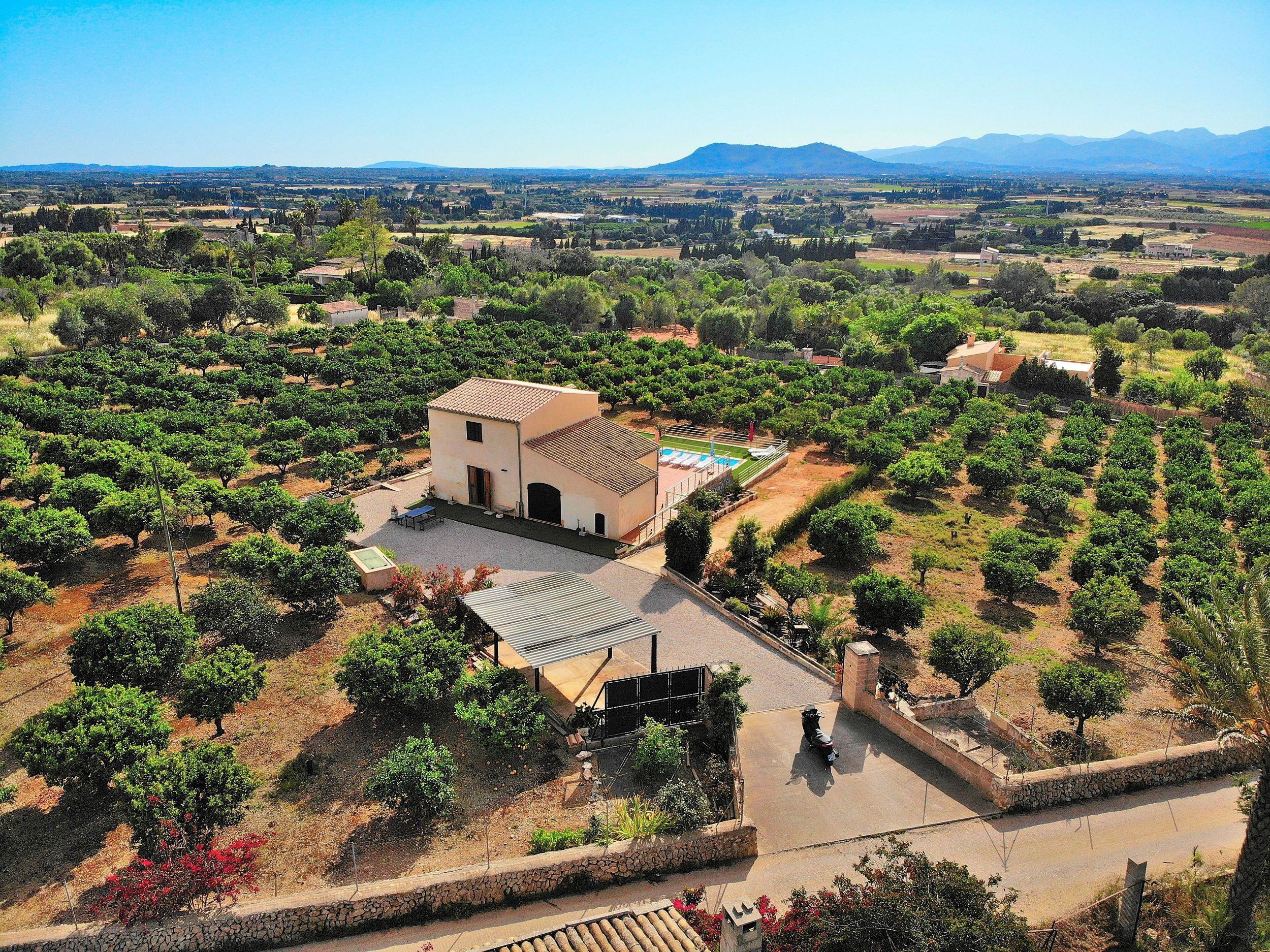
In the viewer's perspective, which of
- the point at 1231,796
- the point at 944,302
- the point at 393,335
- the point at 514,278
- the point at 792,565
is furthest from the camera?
the point at 514,278

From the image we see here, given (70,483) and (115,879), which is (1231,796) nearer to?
(115,879)

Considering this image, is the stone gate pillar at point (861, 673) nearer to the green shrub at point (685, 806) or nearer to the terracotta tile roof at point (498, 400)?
the green shrub at point (685, 806)

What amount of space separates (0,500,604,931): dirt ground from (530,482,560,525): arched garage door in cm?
1040

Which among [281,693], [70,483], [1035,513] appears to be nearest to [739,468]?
[1035,513]

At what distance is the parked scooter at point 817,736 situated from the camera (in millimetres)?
17672

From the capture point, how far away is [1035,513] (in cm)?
3688

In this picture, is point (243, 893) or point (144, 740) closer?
point (243, 893)

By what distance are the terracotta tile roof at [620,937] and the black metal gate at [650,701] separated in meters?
5.26

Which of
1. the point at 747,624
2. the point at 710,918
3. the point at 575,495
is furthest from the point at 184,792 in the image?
the point at 575,495

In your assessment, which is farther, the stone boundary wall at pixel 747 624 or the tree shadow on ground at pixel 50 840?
the stone boundary wall at pixel 747 624

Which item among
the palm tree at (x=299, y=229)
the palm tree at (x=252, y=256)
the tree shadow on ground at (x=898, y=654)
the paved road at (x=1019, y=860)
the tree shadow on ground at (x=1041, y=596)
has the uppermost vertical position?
the palm tree at (x=299, y=229)

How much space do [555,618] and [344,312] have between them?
61.3 metres

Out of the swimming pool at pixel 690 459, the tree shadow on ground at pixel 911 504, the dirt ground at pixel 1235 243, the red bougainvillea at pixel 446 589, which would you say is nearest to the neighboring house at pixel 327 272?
the swimming pool at pixel 690 459

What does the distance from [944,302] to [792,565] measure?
60992 millimetres
